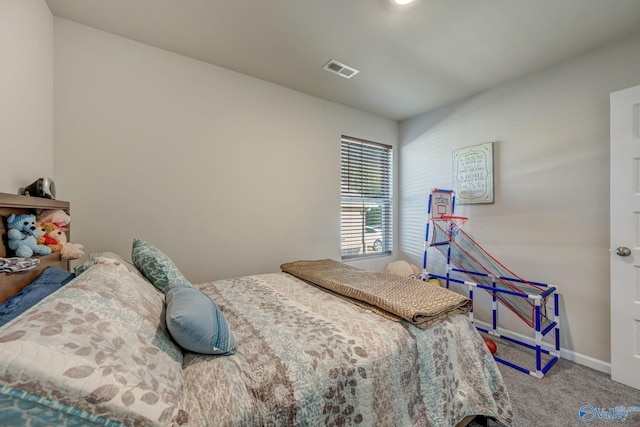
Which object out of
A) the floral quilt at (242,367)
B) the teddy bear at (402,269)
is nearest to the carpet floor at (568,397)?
the floral quilt at (242,367)

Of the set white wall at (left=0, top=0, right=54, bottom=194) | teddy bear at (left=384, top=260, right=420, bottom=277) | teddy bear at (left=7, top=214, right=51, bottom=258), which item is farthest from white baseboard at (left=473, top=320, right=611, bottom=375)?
white wall at (left=0, top=0, right=54, bottom=194)

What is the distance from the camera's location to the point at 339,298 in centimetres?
168

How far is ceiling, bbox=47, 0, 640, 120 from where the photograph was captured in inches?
67.2

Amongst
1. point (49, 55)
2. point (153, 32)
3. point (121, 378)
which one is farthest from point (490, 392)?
point (49, 55)

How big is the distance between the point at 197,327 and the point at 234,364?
0.65 ft

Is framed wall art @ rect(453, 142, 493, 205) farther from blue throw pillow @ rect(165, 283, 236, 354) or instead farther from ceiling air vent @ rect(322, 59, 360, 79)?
blue throw pillow @ rect(165, 283, 236, 354)

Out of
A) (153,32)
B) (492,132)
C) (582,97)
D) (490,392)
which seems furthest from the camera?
(492,132)

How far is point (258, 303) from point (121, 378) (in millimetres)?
957

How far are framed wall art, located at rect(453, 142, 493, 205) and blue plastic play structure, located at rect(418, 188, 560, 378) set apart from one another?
149 millimetres

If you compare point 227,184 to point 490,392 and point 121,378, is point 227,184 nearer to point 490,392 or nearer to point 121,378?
point 121,378

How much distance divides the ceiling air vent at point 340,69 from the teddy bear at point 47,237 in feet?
7.65

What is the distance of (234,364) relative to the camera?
3.13 feet

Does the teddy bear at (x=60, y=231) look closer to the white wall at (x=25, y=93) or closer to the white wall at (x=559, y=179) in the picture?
the white wall at (x=25, y=93)

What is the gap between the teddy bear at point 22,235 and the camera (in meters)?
1.09
